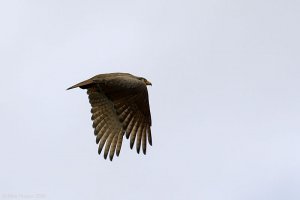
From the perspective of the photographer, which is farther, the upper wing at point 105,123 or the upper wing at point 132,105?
the upper wing at point 105,123

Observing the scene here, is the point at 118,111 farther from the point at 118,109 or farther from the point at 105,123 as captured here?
the point at 105,123

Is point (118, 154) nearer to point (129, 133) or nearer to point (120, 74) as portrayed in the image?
point (129, 133)

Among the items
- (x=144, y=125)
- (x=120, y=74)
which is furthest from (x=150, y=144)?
(x=120, y=74)

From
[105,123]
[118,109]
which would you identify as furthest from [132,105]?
[105,123]

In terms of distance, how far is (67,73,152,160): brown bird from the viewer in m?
26.6

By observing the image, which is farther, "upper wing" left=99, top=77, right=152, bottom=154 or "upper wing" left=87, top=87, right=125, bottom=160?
"upper wing" left=87, top=87, right=125, bottom=160

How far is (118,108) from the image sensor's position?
27250 millimetres

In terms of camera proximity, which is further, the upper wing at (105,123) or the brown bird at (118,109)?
the upper wing at (105,123)

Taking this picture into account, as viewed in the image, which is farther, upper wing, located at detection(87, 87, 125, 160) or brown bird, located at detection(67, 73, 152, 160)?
upper wing, located at detection(87, 87, 125, 160)

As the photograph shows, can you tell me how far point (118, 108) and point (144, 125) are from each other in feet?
3.11

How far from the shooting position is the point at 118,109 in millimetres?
27266

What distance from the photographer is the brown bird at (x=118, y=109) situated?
87.2 ft

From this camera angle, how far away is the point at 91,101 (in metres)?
27.4

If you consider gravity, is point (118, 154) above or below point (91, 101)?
below
